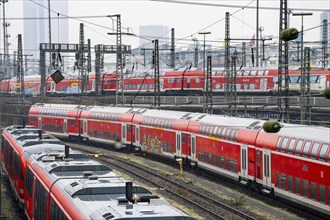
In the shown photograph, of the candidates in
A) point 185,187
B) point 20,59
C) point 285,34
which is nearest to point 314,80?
point 20,59

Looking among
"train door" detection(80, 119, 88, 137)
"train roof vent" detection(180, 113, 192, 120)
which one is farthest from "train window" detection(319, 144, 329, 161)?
"train door" detection(80, 119, 88, 137)

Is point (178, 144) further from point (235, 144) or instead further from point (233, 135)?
point (235, 144)

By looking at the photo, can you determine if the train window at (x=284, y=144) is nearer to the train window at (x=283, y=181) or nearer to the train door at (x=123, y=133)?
the train window at (x=283, y=181)

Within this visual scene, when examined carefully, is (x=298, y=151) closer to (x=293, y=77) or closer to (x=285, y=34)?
(x=285, y=34)

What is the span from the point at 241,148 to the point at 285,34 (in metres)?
18.0

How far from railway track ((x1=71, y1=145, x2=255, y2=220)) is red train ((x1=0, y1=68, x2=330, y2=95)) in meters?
14.1

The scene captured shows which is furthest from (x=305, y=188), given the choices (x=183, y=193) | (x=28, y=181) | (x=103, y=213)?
(x=103, y=213)

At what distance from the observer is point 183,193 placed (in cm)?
3198

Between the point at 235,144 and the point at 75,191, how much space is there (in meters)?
19.1

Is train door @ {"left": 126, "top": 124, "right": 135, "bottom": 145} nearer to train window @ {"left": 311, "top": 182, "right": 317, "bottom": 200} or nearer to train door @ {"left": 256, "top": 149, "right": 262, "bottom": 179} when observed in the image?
train door @ {"left": 256, "top": 149, "right": 262, "bottom": 179}

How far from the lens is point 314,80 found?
64.8m

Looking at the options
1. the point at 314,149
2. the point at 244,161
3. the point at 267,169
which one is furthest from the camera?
the point at 244,161

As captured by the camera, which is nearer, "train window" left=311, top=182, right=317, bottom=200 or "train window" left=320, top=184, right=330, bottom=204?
"train window" left=320, top=184, right=330, bottom=204

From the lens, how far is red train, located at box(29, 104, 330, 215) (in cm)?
2402
